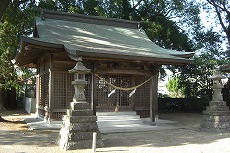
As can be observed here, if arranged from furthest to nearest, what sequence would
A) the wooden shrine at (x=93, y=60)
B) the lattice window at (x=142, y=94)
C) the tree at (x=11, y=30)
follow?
the tree at (x=11, y=30)
the lattice window at (x=142, y=94)
the wooden shrine at (x=93, y=60)

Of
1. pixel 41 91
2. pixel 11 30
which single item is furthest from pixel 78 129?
pixel 11 30

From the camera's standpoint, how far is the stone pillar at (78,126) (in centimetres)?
800

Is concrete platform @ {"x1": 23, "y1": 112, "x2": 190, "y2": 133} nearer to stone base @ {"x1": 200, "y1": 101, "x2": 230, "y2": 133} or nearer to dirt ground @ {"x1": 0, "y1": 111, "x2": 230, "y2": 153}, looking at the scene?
dirt ground @ {"x1": 0, "y1": 111, "x2": 230, "y2": 153}

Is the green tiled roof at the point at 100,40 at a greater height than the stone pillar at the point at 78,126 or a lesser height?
greater

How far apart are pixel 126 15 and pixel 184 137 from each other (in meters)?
14.0

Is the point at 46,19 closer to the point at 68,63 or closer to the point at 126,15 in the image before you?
the point at 68,63

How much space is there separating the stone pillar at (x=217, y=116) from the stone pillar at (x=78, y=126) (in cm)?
552

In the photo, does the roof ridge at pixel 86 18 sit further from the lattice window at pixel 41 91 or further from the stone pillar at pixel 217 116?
the stone pillar at pixel 217 116

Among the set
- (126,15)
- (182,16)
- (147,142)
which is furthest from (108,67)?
(182,16)

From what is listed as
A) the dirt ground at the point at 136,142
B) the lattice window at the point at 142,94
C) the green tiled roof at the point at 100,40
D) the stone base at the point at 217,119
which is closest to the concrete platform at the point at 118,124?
the dirt ground at the point at 136,142

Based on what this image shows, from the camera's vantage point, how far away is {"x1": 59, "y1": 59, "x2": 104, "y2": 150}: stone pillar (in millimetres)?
7996

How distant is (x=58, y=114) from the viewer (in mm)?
12867

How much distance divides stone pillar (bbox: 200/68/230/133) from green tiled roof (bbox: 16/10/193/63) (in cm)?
178

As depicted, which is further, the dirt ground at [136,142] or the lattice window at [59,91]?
the lattice window at [59,91]
